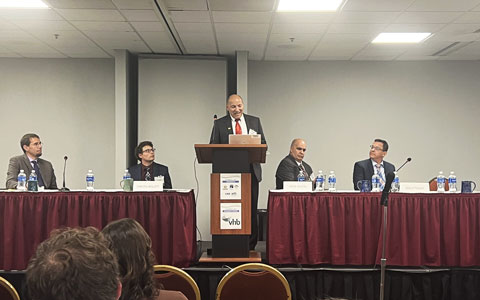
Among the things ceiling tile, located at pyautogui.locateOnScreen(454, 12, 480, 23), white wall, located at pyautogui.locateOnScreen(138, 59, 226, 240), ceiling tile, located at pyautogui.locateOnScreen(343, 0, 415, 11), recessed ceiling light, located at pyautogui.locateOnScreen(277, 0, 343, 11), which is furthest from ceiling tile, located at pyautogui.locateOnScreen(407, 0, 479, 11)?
white wall, located at pyautogui.locateOnScreen(138, 59, 226, 240)

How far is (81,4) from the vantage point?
5637mm

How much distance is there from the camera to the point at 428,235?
4355mm

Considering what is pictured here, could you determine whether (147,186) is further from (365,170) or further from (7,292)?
(365,170)

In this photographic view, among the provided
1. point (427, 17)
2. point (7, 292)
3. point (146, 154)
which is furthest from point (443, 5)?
point (7, 292)

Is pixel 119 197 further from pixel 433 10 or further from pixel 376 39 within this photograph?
pixel 376 39

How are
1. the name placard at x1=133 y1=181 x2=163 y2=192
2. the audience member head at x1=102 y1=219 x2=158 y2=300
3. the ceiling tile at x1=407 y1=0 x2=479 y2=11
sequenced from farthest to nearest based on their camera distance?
1. the ceiling tile at x1=407 y1=0 x2=479 y2=11
2. the name placard at x1=133 y1=181 x2=163 y2=192
3. the audience member head at x1=102 y1=219 x2=158 y2=300

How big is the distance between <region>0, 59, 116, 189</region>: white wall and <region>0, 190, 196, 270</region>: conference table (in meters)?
4.08

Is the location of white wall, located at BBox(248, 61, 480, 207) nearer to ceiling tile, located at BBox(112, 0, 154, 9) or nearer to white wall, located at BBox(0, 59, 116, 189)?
white wall, located at BBox(0, 59, 116, 189)

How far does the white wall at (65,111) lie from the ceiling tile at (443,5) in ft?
16.1

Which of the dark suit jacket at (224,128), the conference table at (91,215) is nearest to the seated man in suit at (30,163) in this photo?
the conference table at (91,215)

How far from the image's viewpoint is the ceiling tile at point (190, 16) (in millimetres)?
5996

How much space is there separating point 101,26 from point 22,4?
1048 mm

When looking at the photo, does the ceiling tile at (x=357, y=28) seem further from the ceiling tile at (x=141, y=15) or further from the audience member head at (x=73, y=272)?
the audience member head at (x=73, y=272)

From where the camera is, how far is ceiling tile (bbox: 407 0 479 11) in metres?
5.50
